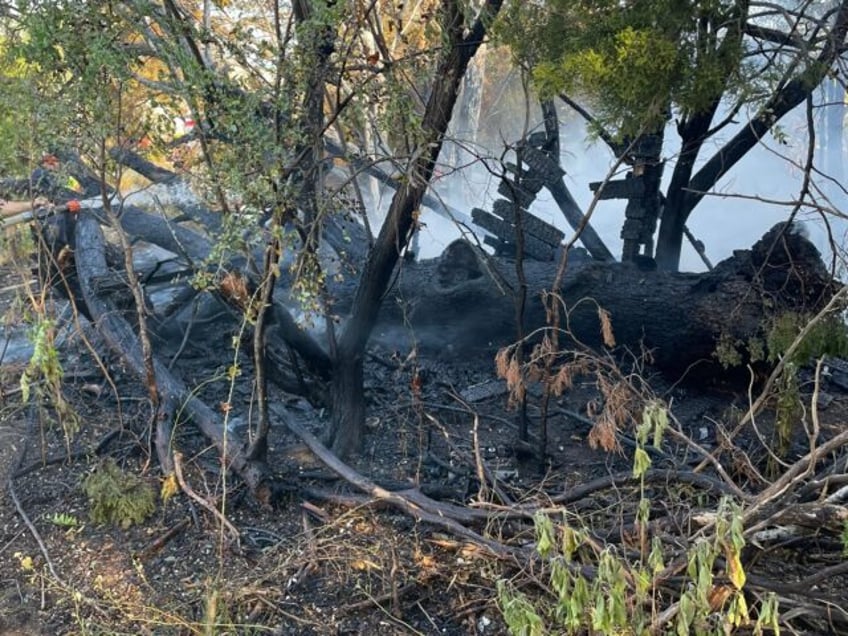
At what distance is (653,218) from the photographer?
775 centimetres

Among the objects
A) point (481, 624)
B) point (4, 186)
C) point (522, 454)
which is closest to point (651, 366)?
point (522, 454)

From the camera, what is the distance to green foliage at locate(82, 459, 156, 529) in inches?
165

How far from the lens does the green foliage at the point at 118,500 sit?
4203mm

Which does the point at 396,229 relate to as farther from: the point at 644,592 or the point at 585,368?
the point at 644,592

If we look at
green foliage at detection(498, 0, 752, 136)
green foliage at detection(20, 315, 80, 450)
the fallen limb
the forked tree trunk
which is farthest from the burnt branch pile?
green foliage at detection(498, 0, 752, 136)

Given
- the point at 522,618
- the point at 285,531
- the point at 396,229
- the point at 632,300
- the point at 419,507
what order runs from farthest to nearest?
the point at 632,300 → the point at 396,229 → the point at 285,531 → the point at 419,507 → the point at 522,618

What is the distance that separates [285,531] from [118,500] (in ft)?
3.07

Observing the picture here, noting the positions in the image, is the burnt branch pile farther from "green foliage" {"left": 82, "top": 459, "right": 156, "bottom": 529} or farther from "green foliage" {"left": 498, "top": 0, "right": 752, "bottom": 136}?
"green foliage" {"left": 498, "top": 0, "right": 752, "bottom": 136}

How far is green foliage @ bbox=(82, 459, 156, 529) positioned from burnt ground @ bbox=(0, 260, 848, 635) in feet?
0.20

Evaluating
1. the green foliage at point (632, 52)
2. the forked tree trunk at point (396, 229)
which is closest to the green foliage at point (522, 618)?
the forked tree trunk at point (396, 229)

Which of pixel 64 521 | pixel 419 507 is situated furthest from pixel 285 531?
pixel 64 521

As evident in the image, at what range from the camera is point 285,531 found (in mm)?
4148

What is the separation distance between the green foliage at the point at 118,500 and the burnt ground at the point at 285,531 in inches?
2.3

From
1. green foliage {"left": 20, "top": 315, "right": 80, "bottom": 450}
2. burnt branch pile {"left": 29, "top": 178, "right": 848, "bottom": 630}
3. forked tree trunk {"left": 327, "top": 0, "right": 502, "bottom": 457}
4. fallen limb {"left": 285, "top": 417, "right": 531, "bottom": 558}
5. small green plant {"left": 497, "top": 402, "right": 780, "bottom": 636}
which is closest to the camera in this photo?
small green plant {"left": 497, "top": 402, "right": 780, "bottom": 636}
